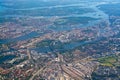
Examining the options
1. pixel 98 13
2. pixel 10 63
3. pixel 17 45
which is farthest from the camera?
pixel 98 13

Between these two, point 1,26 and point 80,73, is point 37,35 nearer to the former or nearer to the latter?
point 1,26

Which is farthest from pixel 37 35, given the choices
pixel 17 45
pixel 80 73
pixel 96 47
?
pixel 80 73

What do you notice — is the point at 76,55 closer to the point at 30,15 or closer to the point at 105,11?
the point at 30,15

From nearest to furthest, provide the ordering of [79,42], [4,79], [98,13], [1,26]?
[4,79] < [79,42] < [1,26] < [98,13]

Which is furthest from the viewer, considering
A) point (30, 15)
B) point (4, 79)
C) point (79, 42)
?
point (30, 15)

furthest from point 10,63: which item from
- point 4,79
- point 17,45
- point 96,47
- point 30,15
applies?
point 30,15

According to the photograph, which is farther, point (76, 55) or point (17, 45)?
point (17, 45)
